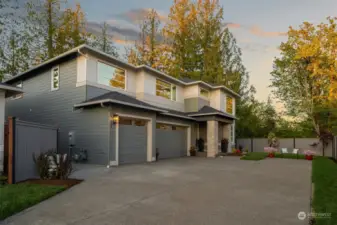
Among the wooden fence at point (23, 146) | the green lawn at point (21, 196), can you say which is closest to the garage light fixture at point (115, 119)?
the wooden fence at point (23, 146)

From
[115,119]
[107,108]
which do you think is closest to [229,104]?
[115,119]

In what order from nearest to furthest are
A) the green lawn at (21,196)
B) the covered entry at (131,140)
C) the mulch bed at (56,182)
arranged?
the green lawn at (21,196) → the mulch bed at (56,182) → the covered entry at (131,140)

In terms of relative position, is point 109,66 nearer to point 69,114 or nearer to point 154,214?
point 69,114

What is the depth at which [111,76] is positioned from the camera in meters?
13.2

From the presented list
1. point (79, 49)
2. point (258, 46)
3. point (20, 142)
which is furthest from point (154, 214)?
point (258, 46)

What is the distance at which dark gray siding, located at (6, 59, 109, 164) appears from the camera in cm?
1141

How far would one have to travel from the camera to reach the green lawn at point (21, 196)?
4.41m

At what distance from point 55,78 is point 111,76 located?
11.5 feet

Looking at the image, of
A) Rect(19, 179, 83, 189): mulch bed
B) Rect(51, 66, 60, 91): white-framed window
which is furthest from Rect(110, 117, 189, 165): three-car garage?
Rect(51, 66, 60, 91): white-framed window

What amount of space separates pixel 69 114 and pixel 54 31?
13.2m

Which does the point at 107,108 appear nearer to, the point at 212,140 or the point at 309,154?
the point at 212,140

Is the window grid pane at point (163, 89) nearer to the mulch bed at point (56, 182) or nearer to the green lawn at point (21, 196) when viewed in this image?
the mulch bed at point (56, 182)

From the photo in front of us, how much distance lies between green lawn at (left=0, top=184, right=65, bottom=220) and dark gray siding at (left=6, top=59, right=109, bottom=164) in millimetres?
5139

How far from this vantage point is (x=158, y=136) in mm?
15070
